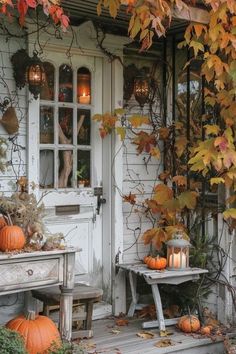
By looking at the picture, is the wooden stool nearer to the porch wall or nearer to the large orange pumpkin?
the porch wall

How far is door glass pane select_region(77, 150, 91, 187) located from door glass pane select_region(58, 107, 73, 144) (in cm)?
19

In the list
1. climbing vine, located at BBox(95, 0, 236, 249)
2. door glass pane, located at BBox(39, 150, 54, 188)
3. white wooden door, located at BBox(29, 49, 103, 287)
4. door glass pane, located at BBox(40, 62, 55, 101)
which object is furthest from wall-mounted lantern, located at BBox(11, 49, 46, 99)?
climbing vine, located at BBox(95, 0, 236, 249)

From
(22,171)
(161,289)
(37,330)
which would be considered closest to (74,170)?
(22,171)

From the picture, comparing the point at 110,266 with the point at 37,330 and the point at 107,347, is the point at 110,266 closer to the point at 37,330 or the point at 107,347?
the point at 107,347

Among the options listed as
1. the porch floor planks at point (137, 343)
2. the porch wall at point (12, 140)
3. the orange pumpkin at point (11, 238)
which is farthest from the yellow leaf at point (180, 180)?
the orange pumpkin at point (11, 238)

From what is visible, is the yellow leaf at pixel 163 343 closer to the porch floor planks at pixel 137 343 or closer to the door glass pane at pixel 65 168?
the porch floor planks at pixel 137 343

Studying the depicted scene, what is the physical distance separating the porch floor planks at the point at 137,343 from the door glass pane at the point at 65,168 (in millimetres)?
1318

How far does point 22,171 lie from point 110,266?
4.30 ft

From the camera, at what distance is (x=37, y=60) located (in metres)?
4.82

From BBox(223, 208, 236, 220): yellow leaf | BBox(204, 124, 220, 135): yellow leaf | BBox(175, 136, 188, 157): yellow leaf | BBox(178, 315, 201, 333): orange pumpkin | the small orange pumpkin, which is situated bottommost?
the small orange pumpkin

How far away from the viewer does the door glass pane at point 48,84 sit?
16.9 ft

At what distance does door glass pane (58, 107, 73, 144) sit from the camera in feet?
17.3

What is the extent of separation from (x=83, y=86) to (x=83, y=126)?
0.38 metres

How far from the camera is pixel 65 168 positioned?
17.4ft
